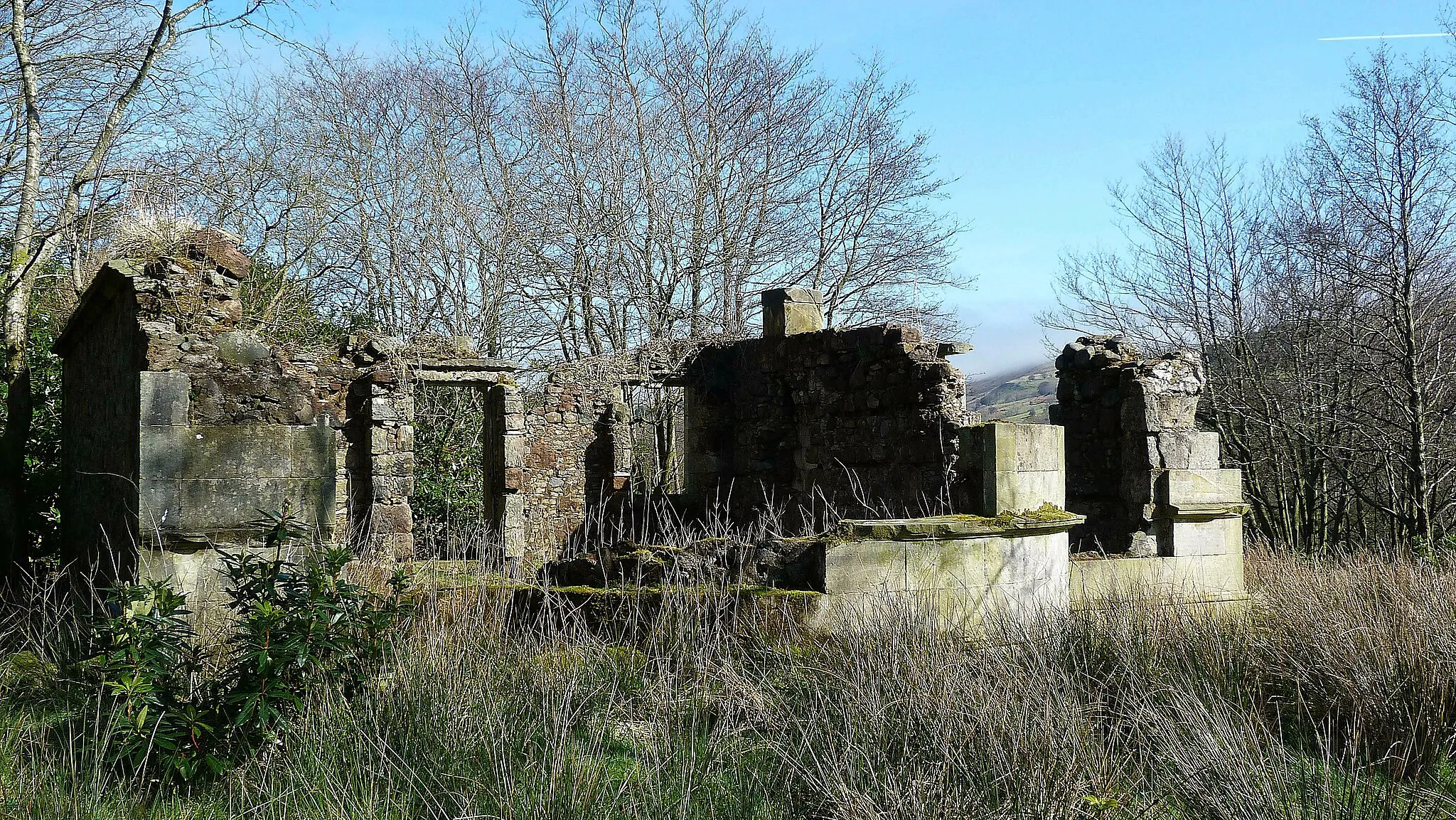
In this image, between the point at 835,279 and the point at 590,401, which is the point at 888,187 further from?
the point at 590,401

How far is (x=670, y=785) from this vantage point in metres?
4.07

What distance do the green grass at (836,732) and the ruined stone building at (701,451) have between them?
92 cm

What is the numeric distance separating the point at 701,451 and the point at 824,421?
2.51 meters

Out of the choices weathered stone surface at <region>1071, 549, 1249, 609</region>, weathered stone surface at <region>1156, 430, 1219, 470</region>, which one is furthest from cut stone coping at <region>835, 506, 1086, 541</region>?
weathered stone surface at <region>1156, 430, 1219, 470</region>

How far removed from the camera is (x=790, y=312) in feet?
43.5

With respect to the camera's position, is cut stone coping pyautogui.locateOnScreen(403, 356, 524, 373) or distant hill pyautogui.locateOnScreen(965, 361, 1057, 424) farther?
distant hill pyautogui.locateOnScreen(965, 361, 1057, 424)

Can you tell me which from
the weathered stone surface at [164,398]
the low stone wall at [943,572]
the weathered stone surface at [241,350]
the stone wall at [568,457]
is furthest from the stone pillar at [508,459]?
the low stone wall at [943,572]

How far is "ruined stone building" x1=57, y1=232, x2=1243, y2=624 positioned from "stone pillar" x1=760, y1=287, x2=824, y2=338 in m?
0.03

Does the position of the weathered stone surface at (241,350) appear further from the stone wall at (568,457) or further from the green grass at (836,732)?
the stone wall at (568,457)

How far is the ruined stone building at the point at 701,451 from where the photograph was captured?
5609 mm

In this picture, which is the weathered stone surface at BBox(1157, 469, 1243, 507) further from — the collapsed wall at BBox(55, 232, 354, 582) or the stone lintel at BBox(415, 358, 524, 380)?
the stone lintel at BBox(415, 358, 524, 380)

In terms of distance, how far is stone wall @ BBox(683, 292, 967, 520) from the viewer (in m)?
10.5

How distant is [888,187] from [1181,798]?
18121 millimetres

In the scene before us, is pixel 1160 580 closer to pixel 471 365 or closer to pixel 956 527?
pixel 956 527
